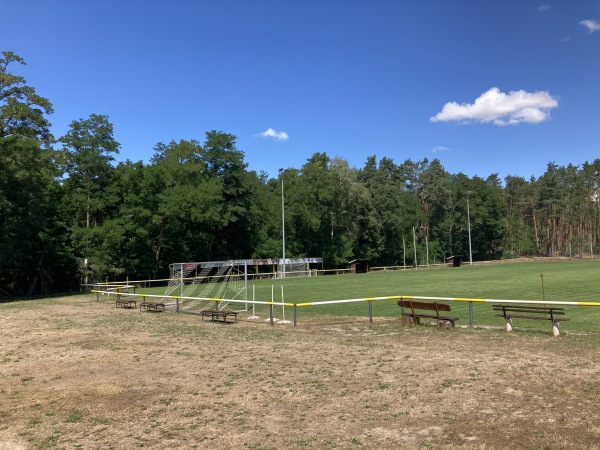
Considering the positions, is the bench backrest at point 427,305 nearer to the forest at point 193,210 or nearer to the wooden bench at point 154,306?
the wooden bench at point 154,306

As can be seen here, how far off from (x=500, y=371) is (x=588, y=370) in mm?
1441

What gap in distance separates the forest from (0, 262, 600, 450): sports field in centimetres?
2452

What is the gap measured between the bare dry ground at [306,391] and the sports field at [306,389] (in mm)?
27

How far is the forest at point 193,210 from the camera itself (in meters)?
33.6

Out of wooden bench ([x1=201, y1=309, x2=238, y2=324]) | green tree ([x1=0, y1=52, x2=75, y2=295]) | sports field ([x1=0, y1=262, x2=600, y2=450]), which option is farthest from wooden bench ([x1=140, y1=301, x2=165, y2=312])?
green tree ([x1=0, y1=52, x2=75, y2=295])

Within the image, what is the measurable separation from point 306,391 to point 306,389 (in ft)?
0.40

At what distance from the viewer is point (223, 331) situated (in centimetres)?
1407

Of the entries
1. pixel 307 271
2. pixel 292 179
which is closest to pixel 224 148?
pixel 292 179

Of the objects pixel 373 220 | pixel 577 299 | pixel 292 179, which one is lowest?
pixel 577 299

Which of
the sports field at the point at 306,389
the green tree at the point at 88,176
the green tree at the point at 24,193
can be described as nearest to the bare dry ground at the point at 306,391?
the sports field at the point at 306,389

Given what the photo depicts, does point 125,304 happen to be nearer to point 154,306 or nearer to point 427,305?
point 154,306

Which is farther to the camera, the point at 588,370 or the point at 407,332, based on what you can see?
the point at 407,332

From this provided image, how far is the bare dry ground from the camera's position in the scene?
5410mm

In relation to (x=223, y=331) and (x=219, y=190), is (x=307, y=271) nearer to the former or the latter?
(x=219, y=190)
